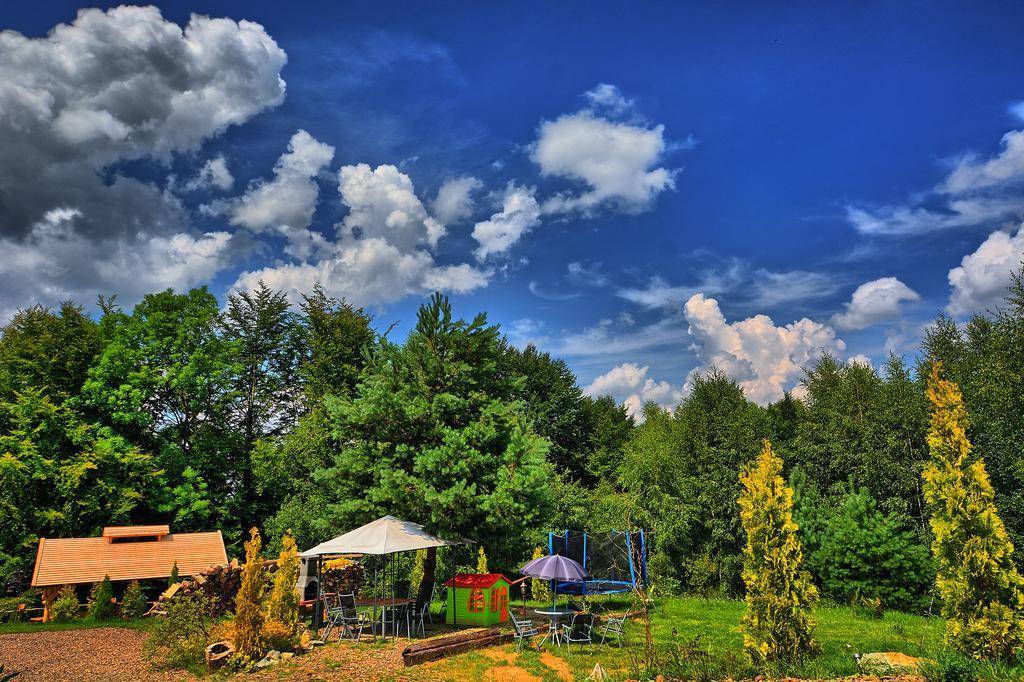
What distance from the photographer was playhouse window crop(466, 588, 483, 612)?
52.0ft

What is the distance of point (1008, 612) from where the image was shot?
29.9 ft

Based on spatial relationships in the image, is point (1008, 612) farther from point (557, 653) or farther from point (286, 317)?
point (286, 317)

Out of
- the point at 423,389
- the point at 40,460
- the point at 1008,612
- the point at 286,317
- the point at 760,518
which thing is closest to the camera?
the point at 1008,612

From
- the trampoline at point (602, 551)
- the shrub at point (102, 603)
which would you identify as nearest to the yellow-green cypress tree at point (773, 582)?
the trampoline at point (602, 551)

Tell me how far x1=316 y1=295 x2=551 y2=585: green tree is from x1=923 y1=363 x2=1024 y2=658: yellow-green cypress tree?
29.4ft

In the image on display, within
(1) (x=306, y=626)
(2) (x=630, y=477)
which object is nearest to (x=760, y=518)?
(1) (x=306, y=626)

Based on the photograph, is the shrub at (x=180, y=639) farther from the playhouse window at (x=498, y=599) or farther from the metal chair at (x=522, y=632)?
the playhouse window at (x=498, y=599)

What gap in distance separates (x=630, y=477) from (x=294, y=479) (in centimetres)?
1652

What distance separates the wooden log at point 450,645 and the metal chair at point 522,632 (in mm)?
331

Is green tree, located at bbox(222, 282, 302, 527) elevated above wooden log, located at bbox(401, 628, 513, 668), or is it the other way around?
green tree, located at bbox(222, 282, 302, 527)

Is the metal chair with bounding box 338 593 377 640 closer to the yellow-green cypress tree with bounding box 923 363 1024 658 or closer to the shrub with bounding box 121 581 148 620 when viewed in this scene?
the shrub with bounding box 121 581 148 620

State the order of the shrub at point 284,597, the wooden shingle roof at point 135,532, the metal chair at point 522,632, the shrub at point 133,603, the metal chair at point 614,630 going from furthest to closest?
1. the wooden shingle roof at point 135,532
2. the shrub at point 133,603
3. the shrub at point 284,597
4. the metal chair at point 614,630
5. the metal chair at point 522,632

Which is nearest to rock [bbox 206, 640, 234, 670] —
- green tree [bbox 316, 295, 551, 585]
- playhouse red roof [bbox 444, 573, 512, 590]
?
green tree [bbox 316, 295, 551, 585]

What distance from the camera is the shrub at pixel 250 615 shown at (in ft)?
40.3
